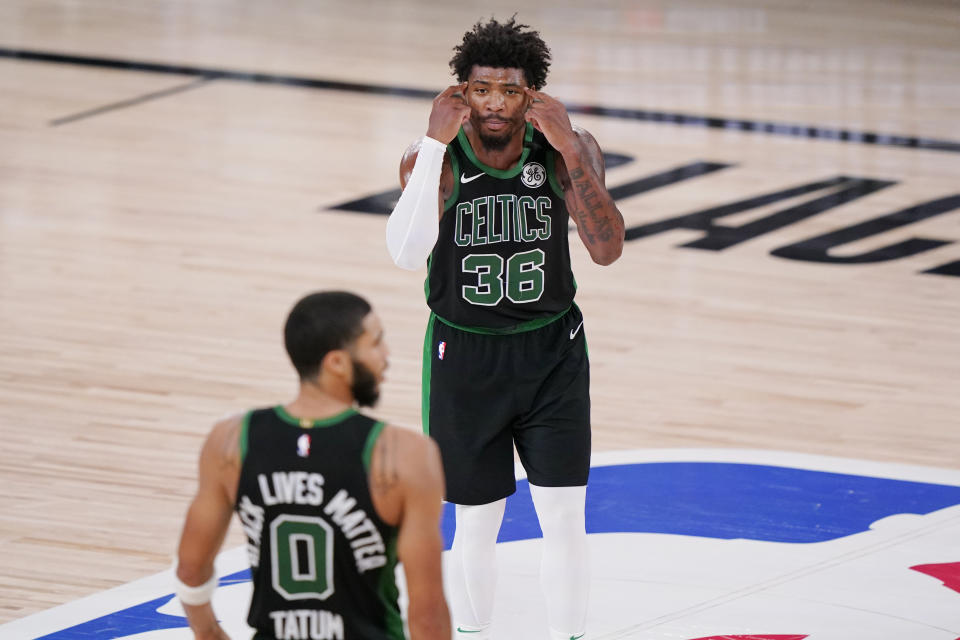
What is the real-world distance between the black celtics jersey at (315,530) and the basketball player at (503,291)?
1.11m

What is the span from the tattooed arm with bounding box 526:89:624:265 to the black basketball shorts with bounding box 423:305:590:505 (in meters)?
0.27

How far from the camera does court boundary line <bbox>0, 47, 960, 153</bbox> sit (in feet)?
37.0

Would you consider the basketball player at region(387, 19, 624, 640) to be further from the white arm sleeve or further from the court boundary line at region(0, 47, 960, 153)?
the court boundary line at region(0, 47, 960, 153)

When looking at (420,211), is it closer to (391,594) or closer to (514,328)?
(514,328)

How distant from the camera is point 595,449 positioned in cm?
588

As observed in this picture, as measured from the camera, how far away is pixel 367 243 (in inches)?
342

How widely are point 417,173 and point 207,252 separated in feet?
16.1

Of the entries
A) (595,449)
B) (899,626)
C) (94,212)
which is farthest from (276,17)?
(899,626)

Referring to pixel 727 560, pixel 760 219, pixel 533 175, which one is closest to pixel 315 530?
pixel 533 175

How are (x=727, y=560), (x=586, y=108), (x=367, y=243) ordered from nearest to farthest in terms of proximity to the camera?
1. (x=727, y=560)
2. (x=367, y=243)
3. (x=586, y=108)

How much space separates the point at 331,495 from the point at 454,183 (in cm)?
133

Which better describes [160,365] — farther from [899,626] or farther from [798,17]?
[798,17]

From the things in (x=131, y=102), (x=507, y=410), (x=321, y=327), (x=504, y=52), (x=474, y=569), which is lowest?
(x=474, y=569)

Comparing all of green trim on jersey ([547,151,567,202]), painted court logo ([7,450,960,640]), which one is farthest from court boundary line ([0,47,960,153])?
green trim on jersey ([547,151,567,202])
